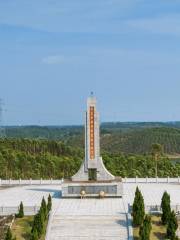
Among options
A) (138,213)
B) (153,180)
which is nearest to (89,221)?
(138,213)

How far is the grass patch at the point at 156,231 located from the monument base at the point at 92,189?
22.5ft

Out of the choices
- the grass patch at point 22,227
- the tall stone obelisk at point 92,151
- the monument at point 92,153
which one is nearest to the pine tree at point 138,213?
the grass patch at point 22,227

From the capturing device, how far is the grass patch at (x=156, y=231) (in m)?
25.8

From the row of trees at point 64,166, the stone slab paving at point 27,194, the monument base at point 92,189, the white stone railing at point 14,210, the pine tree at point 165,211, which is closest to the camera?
the pine tree at point 165,211

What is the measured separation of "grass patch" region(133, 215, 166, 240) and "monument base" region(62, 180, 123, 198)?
270 inches

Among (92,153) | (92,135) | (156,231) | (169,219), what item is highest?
(92,135)

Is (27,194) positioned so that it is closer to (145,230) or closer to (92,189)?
(92,189)

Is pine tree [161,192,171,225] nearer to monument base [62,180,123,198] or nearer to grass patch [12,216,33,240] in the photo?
grass patch [12,216,33,240]

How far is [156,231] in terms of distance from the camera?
2648cm

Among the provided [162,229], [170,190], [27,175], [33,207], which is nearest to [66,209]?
[33,207]

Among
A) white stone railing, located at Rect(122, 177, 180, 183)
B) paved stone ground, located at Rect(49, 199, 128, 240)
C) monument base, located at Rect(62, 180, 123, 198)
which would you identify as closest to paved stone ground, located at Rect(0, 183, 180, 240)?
paved stone ground, located at Rect(49, 199, 128, 240)

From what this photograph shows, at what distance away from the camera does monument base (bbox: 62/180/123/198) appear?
3491cm

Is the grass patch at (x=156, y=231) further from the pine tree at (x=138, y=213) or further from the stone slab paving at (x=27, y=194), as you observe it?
the stone slab paving at (x=27, y=194)

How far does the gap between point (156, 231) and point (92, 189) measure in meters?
9.25
